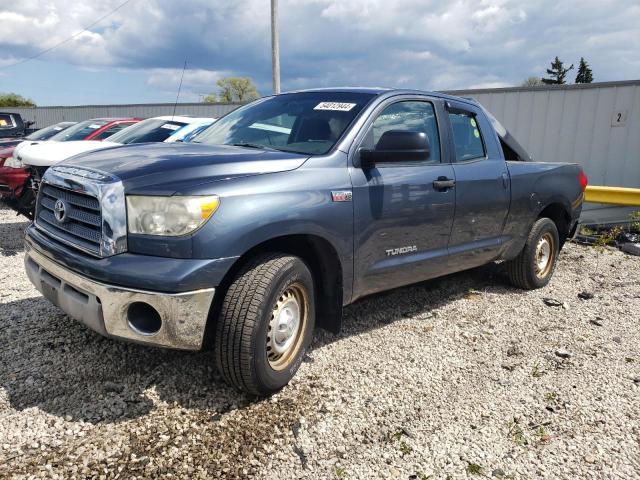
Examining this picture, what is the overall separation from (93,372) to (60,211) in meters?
0.99

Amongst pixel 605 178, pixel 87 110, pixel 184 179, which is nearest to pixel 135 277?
pixel 184 179

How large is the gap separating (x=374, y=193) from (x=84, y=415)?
2087 millimetres

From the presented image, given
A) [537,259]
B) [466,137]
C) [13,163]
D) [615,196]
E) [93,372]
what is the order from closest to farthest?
[93,372] → [466,137] → [537,259] → [13,163] → [615,196]

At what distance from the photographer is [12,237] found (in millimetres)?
6930

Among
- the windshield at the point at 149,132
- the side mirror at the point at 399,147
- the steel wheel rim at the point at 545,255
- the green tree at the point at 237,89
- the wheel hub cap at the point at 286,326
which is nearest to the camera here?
the wheel hub cap at the point at 286,326

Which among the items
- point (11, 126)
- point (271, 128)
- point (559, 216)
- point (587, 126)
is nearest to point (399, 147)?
point (271, 128)

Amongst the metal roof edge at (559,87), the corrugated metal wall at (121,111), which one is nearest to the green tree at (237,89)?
the corrugated metal wall at (121,111)

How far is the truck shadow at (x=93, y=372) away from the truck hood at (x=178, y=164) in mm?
1189

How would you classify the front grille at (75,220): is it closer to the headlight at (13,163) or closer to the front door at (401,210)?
the front door at (401,210)

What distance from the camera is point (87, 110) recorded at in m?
24.8

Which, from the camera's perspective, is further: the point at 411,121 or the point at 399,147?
the point at 411,121

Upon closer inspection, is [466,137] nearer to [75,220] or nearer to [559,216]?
[559,216]

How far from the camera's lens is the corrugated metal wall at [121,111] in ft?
59.4

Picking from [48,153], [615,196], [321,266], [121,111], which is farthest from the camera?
[121,111]
